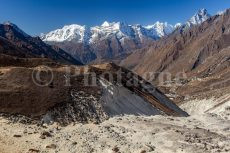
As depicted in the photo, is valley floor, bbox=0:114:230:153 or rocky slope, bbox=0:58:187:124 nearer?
valley floor, bbox=0:114:230:153

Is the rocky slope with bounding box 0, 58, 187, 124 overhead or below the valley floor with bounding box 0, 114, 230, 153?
overhead

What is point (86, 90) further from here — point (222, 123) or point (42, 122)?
point (222, 123)

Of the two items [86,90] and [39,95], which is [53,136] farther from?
[86,90]

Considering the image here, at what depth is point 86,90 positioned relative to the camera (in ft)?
194

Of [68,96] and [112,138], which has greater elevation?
[68,96]

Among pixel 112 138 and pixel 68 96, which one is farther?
pixel 68 96

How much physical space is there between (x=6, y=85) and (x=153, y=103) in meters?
26.1

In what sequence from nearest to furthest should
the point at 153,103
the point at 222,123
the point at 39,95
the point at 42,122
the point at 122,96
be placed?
the point at 42,122, the point at 39,95, the point at 222,123, the point at 122,96, the point at 153,103

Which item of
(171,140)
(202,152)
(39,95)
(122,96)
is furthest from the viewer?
(122,96)

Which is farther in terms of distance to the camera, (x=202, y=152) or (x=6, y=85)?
(x=6, y=85)

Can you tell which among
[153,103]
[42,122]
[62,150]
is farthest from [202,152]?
[153,103]

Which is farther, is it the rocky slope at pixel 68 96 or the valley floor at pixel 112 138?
the rocky slope at pixel 68 96

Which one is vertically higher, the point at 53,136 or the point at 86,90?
the point at 86,90

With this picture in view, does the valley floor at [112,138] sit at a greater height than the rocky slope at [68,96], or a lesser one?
lesser
